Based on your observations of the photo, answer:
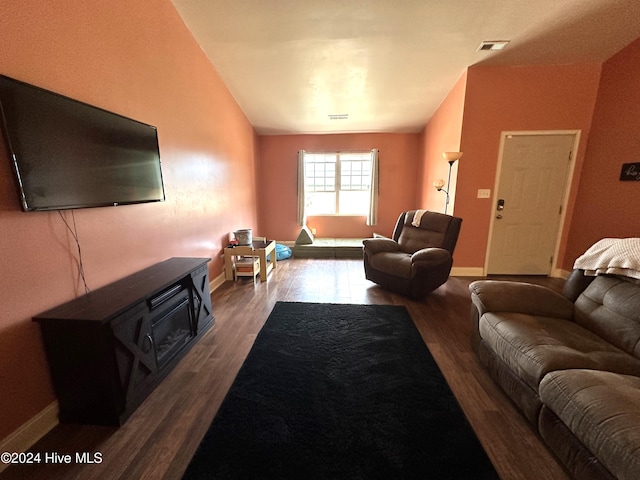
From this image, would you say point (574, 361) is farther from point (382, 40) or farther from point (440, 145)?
point (440, 145)

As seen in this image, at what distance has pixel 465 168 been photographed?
3.41m

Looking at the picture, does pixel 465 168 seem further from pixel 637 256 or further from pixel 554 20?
pixel 637 256

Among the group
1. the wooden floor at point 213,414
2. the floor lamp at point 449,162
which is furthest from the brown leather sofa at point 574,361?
the floor lamp at point 449,162

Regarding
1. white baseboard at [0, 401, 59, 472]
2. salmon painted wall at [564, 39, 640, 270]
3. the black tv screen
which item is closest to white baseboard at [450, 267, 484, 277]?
salmon painted wall at [564, 39, 640, 270]

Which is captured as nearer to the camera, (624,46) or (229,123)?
(624,46)

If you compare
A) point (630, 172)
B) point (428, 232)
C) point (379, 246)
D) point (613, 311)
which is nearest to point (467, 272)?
point (428, 232)

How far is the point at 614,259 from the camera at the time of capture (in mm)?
1540

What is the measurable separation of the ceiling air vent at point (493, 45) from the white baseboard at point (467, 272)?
2685 millimetres

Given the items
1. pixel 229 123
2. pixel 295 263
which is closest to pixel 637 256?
pixel 295 263

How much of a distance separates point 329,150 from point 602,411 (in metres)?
5.24

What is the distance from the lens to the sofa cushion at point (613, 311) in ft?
4.48

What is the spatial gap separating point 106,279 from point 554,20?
14.6 ft

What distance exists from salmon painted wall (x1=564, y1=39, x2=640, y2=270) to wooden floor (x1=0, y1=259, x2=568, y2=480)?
2.01 m

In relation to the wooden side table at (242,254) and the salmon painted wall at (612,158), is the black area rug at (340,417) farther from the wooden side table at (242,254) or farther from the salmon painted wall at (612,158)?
the salmon painted wall at (612,158)
